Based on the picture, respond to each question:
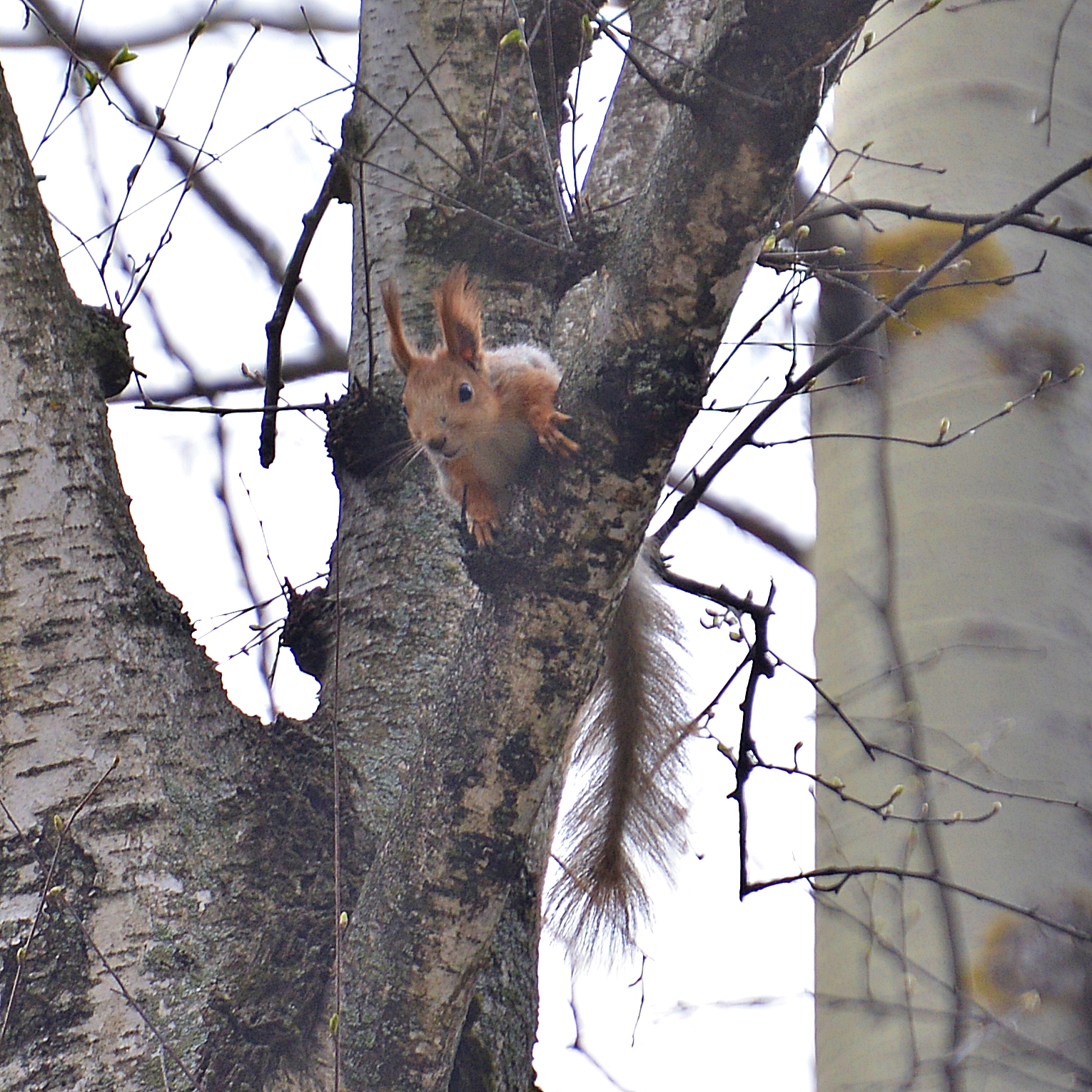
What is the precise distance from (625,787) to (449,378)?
0.71 metres

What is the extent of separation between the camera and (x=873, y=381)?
4.42ft

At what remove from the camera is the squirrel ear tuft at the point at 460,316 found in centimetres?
163

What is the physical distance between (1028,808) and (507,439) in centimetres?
105

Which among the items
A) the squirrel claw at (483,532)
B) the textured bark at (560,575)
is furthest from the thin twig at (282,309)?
the textured bark at (560,575)

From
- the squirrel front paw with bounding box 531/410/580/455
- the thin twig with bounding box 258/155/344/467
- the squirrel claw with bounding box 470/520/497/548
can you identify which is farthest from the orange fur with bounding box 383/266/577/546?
the squirrel front paw with bounding box 531/410/580/455

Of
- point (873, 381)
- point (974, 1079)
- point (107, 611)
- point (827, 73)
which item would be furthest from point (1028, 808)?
point (107, 611)

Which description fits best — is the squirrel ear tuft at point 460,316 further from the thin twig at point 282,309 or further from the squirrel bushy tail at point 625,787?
the squirrel bushy tail at point 625,787

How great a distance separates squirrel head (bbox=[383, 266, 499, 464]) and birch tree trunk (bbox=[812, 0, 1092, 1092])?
1.79 ft

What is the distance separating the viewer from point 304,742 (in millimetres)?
1325

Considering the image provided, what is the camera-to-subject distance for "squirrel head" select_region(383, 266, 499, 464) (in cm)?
166

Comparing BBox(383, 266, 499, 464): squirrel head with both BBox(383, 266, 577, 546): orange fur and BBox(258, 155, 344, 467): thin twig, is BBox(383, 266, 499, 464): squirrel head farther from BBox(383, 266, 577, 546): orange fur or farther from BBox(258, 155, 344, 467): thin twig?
BBox(258, 155, 344, 467): thin twig

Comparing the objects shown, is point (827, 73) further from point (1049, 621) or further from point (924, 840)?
point (924, 840)

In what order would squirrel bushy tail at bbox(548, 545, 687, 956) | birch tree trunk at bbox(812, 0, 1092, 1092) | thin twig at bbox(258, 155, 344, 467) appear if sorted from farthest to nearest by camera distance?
squirrel bushy tail at bbox(548, 545, 687, 956)
thin twig at bbox(258, 155, 344, 467)
birch tree trunk at bbox(812, 0, 1092, 1092)

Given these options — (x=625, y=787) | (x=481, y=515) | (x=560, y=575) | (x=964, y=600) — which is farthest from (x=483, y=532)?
(x=625, y=787)
